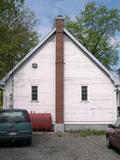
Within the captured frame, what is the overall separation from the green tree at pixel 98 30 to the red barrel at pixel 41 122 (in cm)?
2953

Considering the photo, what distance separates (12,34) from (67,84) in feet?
19.3

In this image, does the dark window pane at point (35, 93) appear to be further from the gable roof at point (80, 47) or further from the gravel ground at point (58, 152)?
the gravel ground at point (58, 152)

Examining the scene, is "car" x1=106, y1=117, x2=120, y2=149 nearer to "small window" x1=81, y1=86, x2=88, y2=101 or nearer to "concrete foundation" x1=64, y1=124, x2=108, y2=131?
"concrete foundation" x1=64, y1=124, x2=108, y2=131

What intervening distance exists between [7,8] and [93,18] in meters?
39.7

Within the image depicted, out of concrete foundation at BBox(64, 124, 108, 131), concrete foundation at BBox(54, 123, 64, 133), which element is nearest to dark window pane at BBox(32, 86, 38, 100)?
concrete foundation at BBox(54, 123, 64, 133)

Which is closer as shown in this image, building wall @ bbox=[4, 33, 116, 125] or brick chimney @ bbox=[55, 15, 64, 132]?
brick chimney @ bbox=[55, 15, 64, 132]

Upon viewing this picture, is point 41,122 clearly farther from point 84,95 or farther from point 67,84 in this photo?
point 84,95

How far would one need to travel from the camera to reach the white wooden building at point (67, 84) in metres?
35.7

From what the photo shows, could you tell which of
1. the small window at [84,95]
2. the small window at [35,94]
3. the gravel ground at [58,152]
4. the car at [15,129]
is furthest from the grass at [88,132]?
the car at [15,129]

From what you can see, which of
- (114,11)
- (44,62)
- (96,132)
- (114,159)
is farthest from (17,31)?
(114,11)

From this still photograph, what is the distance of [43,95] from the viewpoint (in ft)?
118

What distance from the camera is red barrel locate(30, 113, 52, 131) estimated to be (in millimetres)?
34375

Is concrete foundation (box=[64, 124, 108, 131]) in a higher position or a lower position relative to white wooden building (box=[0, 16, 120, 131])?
lower

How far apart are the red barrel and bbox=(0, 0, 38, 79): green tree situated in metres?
5.34
